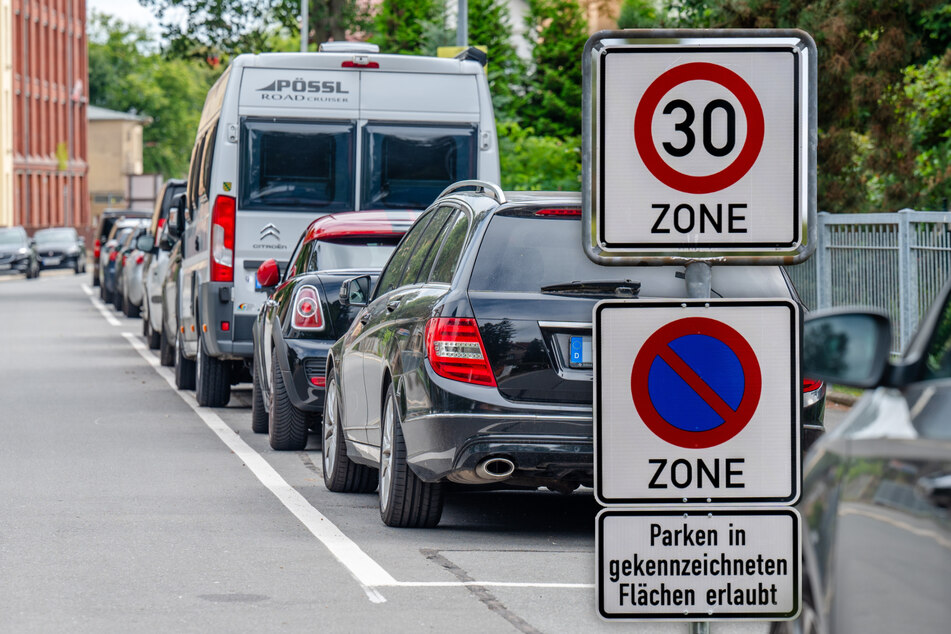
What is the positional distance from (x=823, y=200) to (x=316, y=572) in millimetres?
14880

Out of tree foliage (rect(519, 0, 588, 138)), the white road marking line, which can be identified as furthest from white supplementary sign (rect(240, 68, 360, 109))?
tree foliage (rect(519, 0, 588, 138))

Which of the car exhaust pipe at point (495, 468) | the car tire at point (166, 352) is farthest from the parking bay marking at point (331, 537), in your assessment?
the car tire at point (166, 352)

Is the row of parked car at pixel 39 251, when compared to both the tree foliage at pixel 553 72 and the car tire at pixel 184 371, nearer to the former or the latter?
the tree foliage at pixel 553 72

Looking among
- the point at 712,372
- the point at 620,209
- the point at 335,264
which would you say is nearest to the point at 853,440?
the point at 712,372

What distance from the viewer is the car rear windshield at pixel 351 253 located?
13.1 m

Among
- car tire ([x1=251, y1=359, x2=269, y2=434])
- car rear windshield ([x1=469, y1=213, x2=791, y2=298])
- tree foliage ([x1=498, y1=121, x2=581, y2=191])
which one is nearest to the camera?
car rear windshield ([x1=469, y1=213, x2=791, y2=298])

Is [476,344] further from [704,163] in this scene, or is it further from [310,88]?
[310,88]

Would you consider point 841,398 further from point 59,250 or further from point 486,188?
point 59,250

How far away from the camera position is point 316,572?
7.69 m

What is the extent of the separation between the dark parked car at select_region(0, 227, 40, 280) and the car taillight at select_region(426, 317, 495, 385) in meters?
52.2

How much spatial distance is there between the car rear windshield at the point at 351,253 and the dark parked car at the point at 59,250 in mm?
52969

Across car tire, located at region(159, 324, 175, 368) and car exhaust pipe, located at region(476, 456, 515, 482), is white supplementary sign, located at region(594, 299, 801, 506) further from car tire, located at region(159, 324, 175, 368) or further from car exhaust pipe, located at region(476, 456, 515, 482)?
car tire, located at region(159, 324, 175, 368)

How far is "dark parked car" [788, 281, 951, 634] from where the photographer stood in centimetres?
327

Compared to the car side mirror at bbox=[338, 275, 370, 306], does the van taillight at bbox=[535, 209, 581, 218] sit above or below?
above
